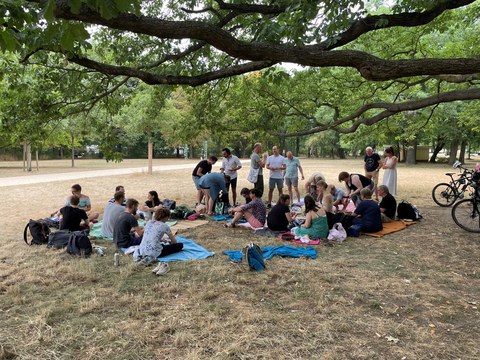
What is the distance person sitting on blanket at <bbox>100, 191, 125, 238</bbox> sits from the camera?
634 cm

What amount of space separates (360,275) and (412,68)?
9.18 ft

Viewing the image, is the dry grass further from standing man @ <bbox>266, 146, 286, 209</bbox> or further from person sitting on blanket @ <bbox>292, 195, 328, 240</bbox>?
standing man @ <bbox>266, 146, 286, 209</bbox>

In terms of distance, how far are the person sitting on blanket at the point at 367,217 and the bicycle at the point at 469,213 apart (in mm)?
1846

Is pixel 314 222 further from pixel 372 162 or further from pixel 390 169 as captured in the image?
pixel 372 162

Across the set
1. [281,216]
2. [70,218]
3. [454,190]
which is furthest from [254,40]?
[454,190]

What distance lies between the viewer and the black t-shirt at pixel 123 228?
5.90m

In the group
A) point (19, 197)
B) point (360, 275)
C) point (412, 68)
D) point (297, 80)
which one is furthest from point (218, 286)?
point (19, 197)

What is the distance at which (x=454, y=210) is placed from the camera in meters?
7.60

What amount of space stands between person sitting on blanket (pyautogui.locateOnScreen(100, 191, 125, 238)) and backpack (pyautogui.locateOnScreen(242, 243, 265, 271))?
2679 mm

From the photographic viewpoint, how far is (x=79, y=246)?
5.61 metres

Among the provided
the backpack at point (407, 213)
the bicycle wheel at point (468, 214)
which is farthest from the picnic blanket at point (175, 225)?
the bicycle wheel at point (468, 214)

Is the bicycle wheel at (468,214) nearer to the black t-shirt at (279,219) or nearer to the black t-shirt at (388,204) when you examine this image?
the black t-shirt at (388,204)

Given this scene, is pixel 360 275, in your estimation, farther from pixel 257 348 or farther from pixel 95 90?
pixel 95 90

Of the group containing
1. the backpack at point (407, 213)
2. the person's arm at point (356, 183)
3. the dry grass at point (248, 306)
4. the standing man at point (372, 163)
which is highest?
the standing man at point (372, 163)
